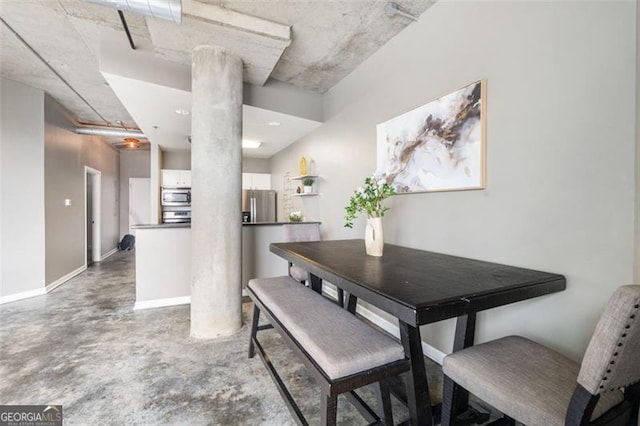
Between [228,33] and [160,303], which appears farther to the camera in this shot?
[160,303]

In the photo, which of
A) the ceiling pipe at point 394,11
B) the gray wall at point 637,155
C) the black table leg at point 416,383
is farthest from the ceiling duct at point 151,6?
the gray wall at point 637,155

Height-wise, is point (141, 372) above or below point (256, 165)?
below

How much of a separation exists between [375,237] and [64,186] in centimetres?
527

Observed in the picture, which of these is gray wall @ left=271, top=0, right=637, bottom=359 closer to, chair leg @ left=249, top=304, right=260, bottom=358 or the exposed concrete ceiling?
the exposed concrete ceiling

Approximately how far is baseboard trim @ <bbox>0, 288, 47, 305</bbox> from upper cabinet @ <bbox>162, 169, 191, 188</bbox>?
270cm

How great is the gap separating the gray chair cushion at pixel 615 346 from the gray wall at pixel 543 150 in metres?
0.70

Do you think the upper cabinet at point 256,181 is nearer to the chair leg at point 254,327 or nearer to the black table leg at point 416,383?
the chair leg at point 254,327

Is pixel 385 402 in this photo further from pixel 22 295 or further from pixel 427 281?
pixel 22 295

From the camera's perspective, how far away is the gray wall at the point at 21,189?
11.6ft

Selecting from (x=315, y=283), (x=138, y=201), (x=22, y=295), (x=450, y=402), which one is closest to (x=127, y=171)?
(x=138, y=201)

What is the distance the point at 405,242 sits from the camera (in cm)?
252

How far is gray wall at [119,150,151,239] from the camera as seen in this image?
761 cm

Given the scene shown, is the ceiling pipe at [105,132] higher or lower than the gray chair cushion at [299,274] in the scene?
higher

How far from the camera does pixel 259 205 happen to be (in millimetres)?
5926
